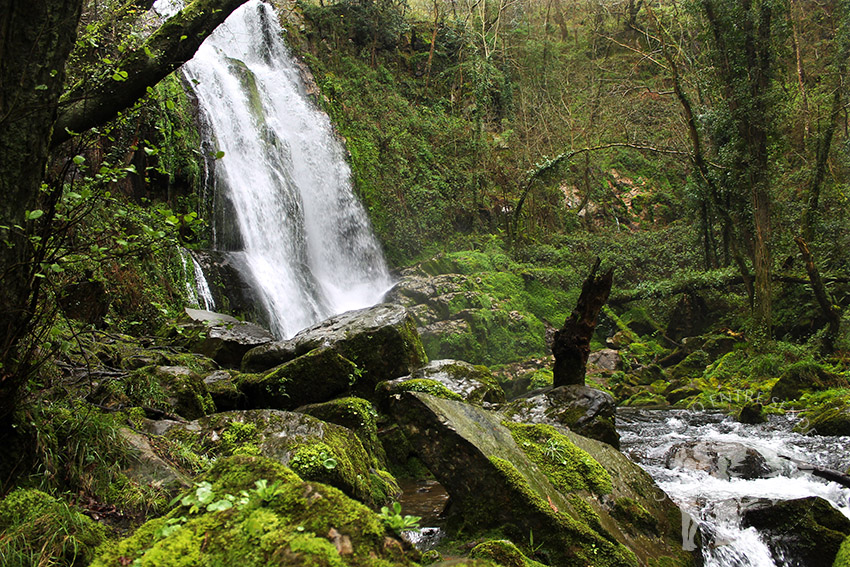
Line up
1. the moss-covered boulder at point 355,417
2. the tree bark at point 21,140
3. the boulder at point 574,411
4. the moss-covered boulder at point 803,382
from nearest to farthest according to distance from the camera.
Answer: the tree bark at point 21,140, the moss-covered boulder at point 355,417, the boulder at point 574,411, the moss-covered boulder at point 803,382

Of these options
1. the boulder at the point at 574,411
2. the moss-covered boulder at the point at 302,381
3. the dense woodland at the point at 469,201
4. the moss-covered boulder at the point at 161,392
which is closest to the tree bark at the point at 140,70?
the dense woodland at the point at 469,201

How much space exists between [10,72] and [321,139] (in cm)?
1612

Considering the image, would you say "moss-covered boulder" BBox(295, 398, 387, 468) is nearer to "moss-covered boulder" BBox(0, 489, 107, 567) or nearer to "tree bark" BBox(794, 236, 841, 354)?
"moss-covered boulder" BBox(0, 489, 107, 567)

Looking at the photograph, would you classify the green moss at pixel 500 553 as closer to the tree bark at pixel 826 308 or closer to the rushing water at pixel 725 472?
the rushing water at pixel 725 472

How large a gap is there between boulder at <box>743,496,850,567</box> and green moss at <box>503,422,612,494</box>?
1234 millimetres

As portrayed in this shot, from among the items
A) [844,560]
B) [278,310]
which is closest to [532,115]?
[278,310]

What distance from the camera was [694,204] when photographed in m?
15.8

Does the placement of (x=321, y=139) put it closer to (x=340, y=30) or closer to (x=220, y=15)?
(x=340, y=30)

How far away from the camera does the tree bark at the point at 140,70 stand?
3379 millimetres

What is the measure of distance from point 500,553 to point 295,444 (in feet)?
6.56

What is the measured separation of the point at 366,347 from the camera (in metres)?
6.45

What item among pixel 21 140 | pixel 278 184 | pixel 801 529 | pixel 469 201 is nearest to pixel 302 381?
pixel 21 140

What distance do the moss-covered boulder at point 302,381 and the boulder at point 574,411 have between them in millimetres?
2195

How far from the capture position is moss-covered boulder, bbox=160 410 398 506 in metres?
3.46
